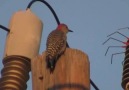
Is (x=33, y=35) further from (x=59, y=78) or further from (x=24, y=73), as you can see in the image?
(x=59, y=78)

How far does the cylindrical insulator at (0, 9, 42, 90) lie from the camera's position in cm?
308

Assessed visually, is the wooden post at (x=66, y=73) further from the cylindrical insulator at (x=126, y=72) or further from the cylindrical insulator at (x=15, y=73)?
the cylindrical insulator at (x=126, y=72)

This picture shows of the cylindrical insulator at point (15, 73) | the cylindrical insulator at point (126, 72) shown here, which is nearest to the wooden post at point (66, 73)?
the cylindrical insulator at point (15, 73)

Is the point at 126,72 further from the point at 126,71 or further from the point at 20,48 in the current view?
the point at 20,48

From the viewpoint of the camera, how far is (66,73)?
2.82m

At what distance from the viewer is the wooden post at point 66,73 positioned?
274 cm

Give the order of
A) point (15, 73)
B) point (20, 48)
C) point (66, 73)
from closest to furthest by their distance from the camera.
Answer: point (66, 73) → point (15, 73) → point (20, 48)

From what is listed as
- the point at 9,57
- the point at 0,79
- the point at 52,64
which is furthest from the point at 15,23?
the point at 52,64

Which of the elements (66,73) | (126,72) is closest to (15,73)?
(66,73)

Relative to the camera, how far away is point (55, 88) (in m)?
2.70

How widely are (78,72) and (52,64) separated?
0.69 feet

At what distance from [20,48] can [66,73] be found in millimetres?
886

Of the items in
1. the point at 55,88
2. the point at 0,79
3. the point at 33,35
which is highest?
the point at 33,35

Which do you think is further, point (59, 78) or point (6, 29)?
point (6, 29)
